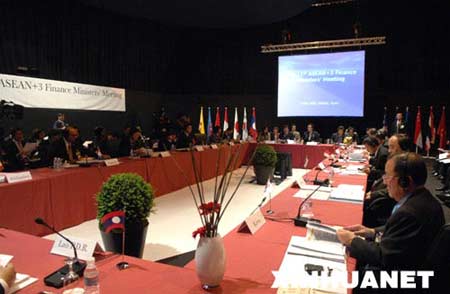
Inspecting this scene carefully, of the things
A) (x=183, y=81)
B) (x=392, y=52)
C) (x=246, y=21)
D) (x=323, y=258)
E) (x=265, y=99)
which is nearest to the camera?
(x=323, y=258)

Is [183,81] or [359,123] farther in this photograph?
[183,81]

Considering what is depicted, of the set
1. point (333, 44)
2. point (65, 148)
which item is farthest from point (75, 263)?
point (333, 44)

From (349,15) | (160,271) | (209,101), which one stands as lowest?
(160,271)

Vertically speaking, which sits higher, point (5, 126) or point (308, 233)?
point (5, 126)

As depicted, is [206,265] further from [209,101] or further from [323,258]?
[209,101]

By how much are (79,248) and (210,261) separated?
66 cm

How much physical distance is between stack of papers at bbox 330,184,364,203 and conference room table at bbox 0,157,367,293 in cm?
61

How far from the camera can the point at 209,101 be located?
37.9 ft

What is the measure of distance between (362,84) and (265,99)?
10.3ft

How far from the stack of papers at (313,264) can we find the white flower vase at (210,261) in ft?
0.70

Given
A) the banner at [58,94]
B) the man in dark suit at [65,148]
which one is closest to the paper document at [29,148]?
the man in dark suit at [65,148]

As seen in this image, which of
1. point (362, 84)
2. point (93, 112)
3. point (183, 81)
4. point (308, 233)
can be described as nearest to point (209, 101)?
point (183, 81)

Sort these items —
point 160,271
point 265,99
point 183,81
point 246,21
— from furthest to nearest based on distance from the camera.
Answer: point 183,81
point 265,99
point 246,21
point 160,271

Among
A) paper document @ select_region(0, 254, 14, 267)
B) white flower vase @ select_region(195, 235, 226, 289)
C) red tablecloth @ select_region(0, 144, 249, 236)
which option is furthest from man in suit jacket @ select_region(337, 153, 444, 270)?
paper document @ select_region(0, 254, 14, 267)
